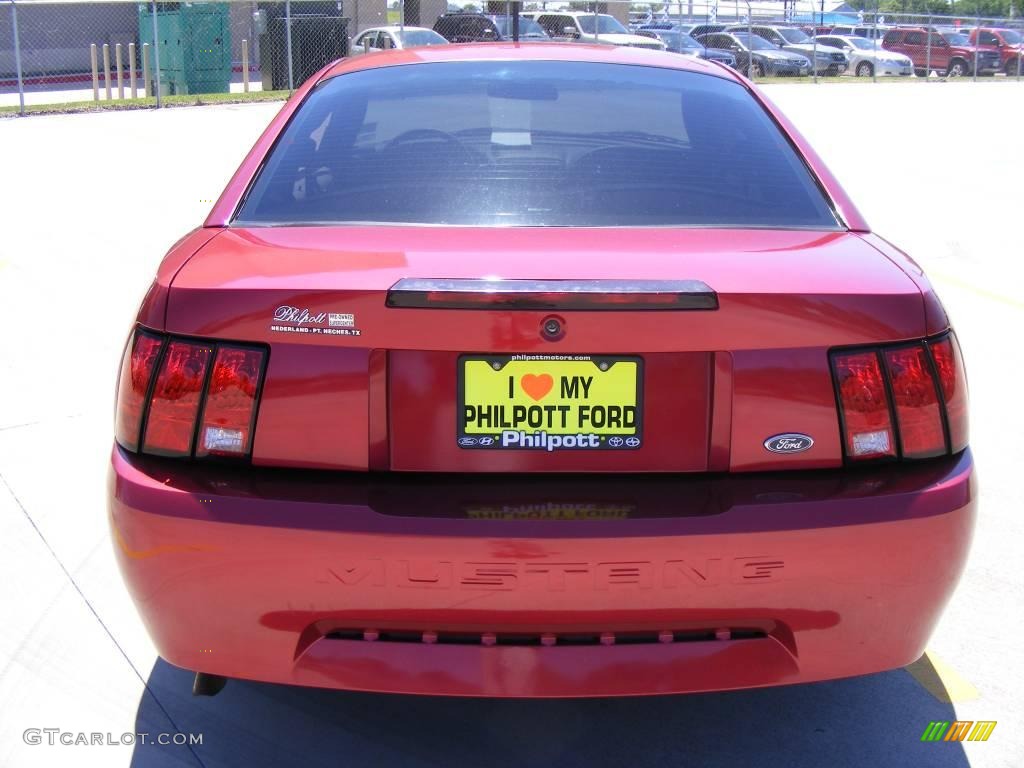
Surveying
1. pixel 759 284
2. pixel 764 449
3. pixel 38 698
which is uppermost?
pixel 759 284

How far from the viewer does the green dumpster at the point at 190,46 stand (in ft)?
81.8

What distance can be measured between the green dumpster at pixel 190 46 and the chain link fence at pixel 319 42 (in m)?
0.02

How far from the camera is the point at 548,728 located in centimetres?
311

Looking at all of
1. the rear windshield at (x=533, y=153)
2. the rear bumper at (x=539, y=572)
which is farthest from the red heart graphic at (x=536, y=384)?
the rear windshield at (x=533, y=153)

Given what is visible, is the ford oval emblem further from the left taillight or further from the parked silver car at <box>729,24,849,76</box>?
the parked silver car at <box>729,24,849,76</box>

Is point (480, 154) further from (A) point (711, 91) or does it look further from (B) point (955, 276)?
(B) point (955, 276)

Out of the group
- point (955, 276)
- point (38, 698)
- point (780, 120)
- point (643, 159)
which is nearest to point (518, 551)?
point (643, 159)

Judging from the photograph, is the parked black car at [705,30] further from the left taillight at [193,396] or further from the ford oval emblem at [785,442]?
the left taillight at [193,396]

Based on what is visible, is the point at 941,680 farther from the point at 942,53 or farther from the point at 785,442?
the point at 942,53

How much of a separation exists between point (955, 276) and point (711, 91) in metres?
5.38

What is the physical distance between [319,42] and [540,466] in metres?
23.6

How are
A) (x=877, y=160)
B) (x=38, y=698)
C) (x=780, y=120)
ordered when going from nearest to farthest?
1. (x=38, y=698)
2. (x=780, y=120)
3. (x=877, y=160)

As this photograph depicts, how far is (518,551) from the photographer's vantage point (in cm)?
241

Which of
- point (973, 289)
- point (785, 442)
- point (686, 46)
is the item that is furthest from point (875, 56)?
point (785, 442)
